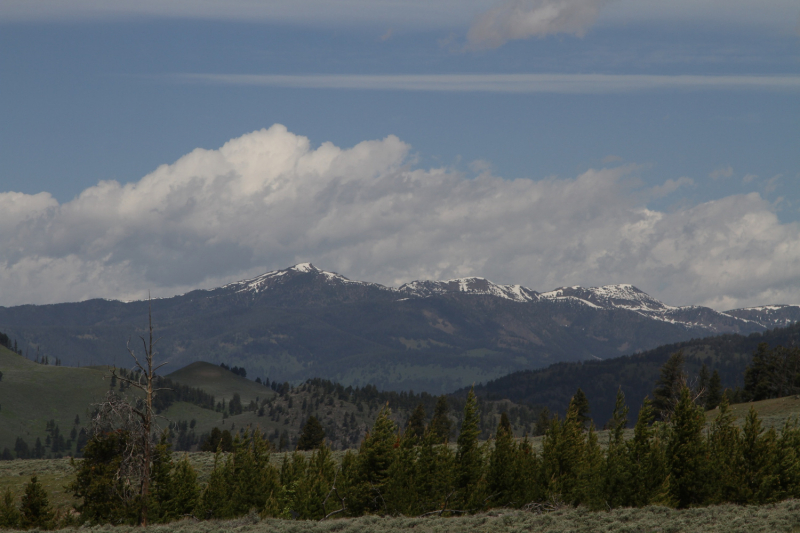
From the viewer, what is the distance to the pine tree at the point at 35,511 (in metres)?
49.9

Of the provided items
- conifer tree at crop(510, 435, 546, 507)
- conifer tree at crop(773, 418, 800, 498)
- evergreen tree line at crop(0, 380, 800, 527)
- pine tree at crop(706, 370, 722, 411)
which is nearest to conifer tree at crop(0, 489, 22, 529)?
evergreen tree line at crop(0, 380, 800, 527)

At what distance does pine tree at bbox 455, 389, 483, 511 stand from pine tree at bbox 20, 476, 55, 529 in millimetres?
30352

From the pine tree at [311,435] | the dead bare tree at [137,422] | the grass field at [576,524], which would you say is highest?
the dead bare tree at [137,422]

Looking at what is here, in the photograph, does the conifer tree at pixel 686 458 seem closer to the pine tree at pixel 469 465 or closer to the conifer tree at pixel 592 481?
the conifer tree at pixel 592 481

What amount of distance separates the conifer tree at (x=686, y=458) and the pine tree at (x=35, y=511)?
43691 millimetres

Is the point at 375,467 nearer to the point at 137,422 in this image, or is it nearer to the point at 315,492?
the point at 315,492

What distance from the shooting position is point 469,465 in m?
56.1

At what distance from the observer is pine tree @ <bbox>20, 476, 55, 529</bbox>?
1966 inches

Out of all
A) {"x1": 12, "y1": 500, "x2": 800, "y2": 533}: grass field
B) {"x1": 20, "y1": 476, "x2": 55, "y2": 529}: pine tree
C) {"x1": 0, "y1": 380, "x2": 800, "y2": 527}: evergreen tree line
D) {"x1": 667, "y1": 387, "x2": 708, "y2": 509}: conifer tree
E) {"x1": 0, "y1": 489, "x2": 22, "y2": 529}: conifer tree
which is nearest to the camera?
{"x1": 12, "y1": 500, "x2": 800, "y2": 533}: grass field

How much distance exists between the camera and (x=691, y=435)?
157 ft

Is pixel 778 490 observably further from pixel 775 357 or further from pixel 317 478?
pixel 775 357

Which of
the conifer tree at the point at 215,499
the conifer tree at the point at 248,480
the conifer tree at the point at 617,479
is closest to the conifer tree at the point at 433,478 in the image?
the conifer tree at the point at 617,479

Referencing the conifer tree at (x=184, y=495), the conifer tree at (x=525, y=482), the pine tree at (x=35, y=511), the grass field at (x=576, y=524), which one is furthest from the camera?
the conifer tree at (x=184, y=495)

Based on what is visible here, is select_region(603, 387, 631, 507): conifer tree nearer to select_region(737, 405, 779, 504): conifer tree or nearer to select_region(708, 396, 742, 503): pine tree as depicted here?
select_region(708, 396, 742, 503): pine tree
